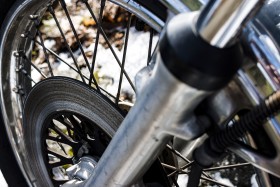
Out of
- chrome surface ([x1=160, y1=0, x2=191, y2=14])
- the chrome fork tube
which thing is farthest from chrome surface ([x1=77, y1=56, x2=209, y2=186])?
chrome surface ([x1=160, y1=0, x2=191, y2=14])

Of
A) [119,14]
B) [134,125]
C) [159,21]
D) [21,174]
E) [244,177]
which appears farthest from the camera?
[119,14]

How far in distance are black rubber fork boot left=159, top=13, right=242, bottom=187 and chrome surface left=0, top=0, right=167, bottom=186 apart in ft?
2.21

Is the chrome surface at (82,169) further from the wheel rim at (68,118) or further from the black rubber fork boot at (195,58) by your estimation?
the black rubber fork boot at (195,58)

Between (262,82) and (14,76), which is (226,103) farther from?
(14,76)

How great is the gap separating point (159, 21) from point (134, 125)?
0.31 meters

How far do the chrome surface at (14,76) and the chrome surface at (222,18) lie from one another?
0.69m

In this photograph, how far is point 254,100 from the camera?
2.09 ft

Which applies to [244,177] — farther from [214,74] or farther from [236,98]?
[214,74]

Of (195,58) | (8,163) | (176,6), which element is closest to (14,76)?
(8,163)

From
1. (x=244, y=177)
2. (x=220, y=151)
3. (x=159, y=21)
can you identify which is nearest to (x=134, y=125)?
(x=220, y=151)

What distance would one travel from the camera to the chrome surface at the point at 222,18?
50 centimetres

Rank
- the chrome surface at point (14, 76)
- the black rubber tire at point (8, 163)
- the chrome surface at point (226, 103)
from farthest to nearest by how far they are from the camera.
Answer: the black rubber tire at point (8, 163), the chrome surface at point (14, 76), the chrome surface at point (226, 103)

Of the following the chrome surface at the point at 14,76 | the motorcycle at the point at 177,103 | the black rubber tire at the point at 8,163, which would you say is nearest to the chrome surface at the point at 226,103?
the motorcycle at the point at 177,103

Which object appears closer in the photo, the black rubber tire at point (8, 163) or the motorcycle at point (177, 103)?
the motorcycle at point (177, 103)
